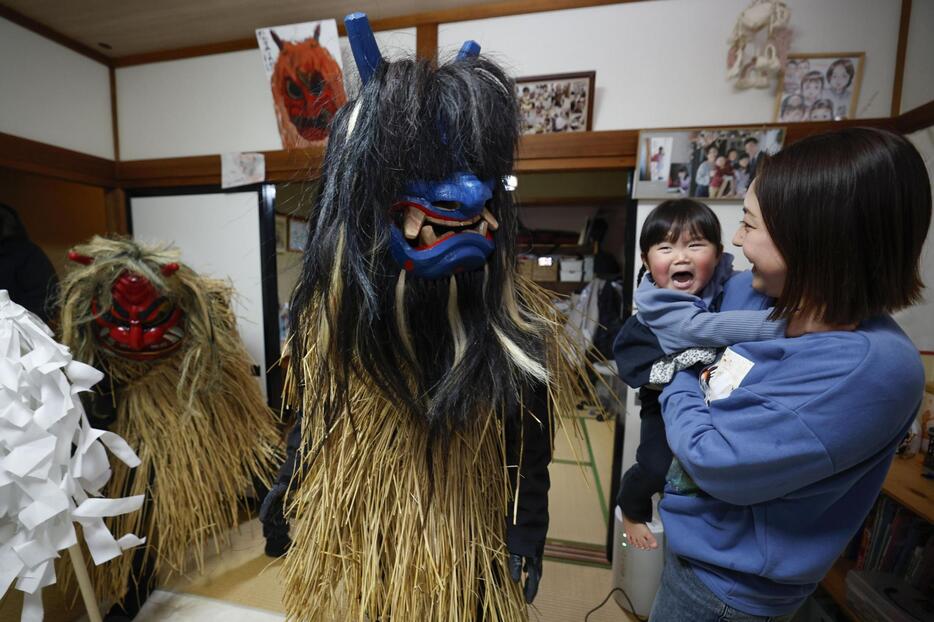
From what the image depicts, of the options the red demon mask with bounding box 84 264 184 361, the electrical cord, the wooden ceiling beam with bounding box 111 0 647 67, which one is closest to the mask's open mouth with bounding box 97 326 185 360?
the red demon mask with bounding box 84 264 184 361

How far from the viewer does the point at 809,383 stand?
0.53 meters

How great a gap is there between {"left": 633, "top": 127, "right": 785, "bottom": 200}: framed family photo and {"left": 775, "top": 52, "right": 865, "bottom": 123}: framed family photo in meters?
0.12

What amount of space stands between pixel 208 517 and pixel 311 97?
1.58m

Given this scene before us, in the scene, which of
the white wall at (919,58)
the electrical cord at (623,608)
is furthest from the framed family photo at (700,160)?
the electrical cord at (623,608)

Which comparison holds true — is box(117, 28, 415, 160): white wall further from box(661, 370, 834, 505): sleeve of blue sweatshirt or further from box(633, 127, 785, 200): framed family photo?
box(661, 370, 834, 505): sleeve of blue sweatshirt

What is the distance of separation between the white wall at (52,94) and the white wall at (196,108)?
0.26 ft

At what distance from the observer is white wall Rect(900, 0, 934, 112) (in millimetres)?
1210

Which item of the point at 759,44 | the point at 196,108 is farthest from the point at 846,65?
the point at 196,108

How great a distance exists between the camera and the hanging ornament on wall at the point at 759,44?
1259 millimetres

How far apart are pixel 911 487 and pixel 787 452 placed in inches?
35.0

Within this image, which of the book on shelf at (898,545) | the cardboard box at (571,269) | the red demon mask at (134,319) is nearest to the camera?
the book on shelf at (898,545)

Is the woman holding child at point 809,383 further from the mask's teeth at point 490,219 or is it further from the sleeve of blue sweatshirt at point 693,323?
the mask's teeth at point 490,219

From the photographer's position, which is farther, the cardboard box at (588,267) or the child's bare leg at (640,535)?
the cardboard box at (588,267)

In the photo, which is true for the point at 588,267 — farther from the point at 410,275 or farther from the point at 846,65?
the point at 410,275
